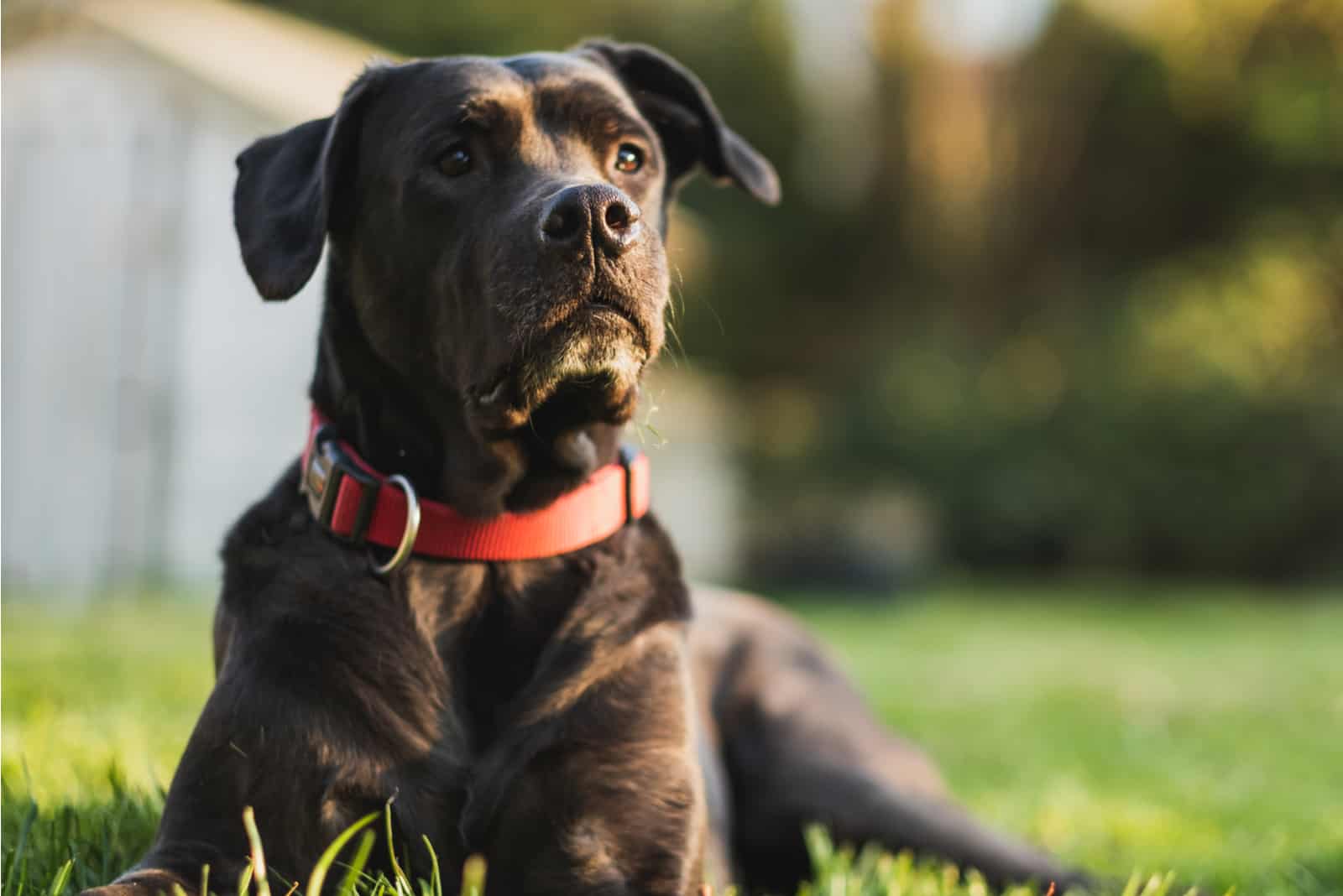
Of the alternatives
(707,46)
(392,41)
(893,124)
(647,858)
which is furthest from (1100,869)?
(392,41)

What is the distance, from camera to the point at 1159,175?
1964 centimetres

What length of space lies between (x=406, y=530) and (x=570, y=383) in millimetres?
384

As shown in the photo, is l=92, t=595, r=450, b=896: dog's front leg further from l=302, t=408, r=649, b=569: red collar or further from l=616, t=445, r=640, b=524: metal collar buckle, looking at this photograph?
l=616, t=445, r=640, b=524: metal collar buckle

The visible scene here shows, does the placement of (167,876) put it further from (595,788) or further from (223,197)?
(223,197)

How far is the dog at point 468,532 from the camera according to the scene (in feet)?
7.21

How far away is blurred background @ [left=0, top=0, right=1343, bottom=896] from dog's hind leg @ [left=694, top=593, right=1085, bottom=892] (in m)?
0.47

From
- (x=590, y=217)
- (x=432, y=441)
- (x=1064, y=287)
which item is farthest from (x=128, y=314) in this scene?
(x=1064, y=287)

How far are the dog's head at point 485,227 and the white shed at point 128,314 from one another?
8.84 metres

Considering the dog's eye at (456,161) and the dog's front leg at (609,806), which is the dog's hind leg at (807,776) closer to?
the dog's front leg at (609,806)

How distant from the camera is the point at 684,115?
3.19 m

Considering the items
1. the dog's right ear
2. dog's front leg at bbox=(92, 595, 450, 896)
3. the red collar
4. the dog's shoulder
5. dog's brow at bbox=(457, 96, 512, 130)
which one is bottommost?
dog's front leg at bbox=(92, 595, 450, 896)

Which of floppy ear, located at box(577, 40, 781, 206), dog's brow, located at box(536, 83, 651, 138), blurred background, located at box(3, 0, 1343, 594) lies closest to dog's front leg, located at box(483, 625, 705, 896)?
dog's brow, located at box(536, 83, 651, 138)

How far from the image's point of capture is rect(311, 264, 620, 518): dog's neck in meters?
2.50

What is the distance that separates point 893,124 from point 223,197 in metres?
11.1
